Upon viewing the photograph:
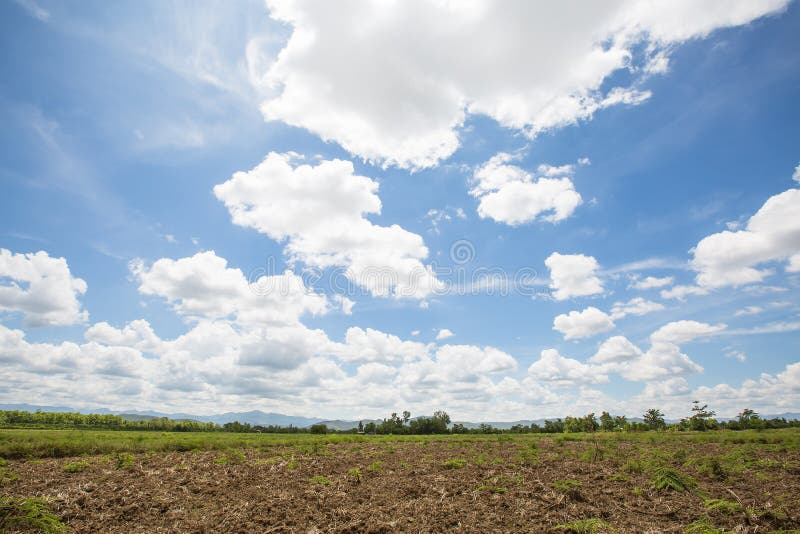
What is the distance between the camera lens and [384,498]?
12.0 metres

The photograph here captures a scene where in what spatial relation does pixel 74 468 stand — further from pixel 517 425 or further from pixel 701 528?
pixel 517 425

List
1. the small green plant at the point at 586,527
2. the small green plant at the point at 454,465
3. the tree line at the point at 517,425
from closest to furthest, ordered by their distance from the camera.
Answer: the small green plant at the point at 586,527
the small green plant at the point at 454,465
the tree line at the point at 517,425

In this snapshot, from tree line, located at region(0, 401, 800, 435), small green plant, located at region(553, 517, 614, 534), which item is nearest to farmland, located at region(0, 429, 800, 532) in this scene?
small green plant, located at region(553, 517, 614, 534)

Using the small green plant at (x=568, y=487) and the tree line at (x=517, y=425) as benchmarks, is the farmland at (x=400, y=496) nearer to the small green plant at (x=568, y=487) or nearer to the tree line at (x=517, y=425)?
the small green plant at (x=568, y=487)

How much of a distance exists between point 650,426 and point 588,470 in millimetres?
86296

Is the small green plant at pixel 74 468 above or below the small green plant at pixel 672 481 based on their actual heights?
below

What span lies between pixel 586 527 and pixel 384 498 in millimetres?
5873

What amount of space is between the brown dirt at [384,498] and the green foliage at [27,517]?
1.54 feet

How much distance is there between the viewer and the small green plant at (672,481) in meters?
12.3

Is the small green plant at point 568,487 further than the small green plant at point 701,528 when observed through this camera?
Yes

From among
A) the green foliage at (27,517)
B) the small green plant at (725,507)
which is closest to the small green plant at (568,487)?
the small green plant at (725,507)

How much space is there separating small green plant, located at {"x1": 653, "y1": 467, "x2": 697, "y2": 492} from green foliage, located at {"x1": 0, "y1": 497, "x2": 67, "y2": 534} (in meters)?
17.1

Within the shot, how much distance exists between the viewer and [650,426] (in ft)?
270

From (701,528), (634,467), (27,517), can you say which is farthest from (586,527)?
(27,517)
